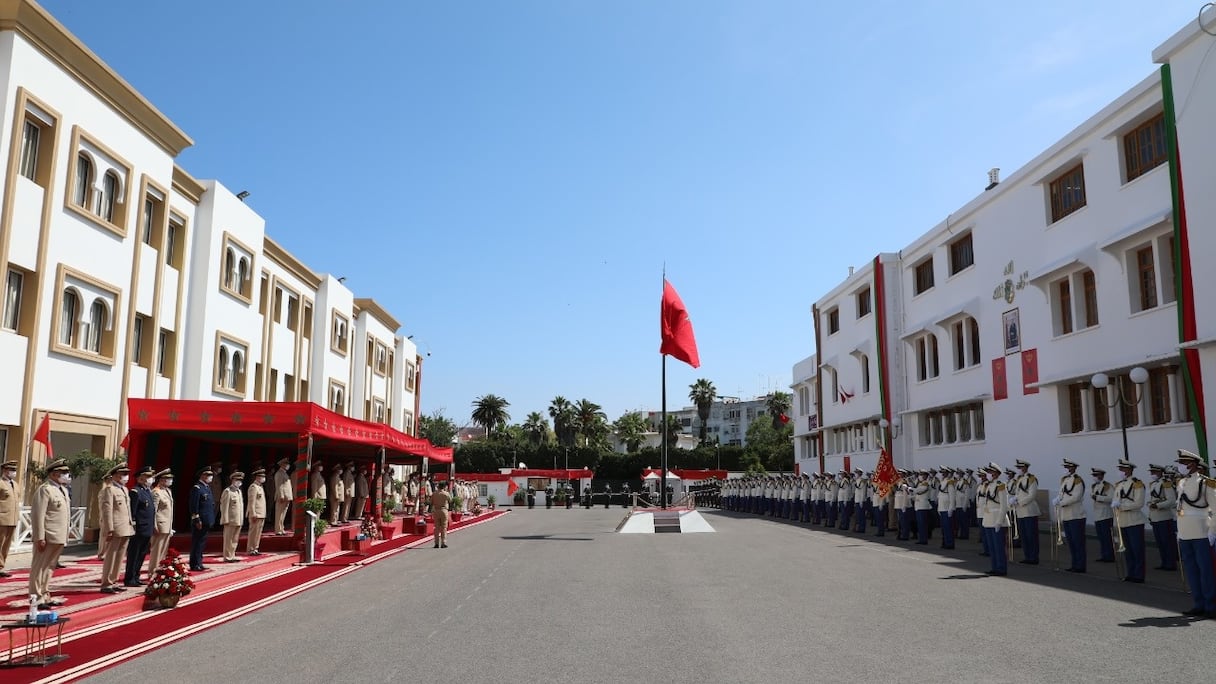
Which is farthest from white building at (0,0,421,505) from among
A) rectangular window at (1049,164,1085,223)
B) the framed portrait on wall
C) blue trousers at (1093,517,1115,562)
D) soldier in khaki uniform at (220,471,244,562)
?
rectangular window at (1049,164,1085,223)

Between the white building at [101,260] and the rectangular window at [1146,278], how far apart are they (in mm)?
24698

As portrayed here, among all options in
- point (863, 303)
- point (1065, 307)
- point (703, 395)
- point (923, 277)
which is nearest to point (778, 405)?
point (703, 395)

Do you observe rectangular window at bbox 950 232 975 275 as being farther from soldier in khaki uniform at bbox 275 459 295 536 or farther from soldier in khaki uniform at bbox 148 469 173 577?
soldier in khaki uniform at bbox 148 469 173 577

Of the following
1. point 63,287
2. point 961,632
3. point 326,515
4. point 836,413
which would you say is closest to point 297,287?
point 326,515

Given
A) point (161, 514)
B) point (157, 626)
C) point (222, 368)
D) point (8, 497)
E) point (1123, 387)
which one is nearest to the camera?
point (157, 626)

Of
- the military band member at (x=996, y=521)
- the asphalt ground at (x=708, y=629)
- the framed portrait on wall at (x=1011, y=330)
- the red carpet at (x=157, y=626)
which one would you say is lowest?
the red carpet at (x=157, y=626)

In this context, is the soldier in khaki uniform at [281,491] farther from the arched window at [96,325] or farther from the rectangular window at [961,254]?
the rectangular window at [961,254]

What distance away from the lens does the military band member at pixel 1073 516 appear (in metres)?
15.7

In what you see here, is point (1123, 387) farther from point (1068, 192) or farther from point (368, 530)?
point (368, 530)

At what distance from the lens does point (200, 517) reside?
48.1 feet

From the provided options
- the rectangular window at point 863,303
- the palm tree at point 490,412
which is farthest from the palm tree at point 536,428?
the rectangular window at point 863,303

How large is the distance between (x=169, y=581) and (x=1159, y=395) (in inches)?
814

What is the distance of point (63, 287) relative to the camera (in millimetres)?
19188

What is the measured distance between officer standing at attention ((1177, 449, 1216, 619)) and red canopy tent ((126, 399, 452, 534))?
589 inches
